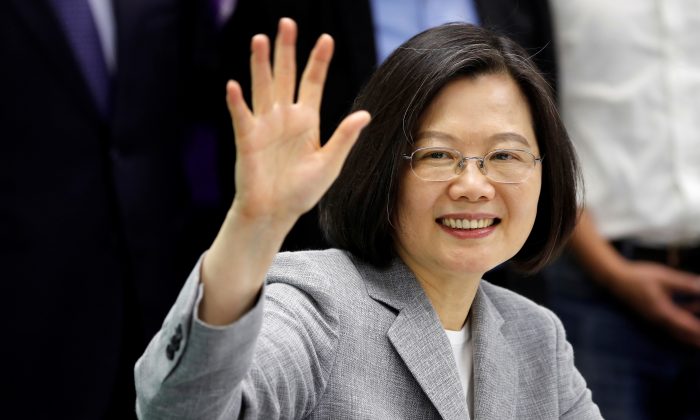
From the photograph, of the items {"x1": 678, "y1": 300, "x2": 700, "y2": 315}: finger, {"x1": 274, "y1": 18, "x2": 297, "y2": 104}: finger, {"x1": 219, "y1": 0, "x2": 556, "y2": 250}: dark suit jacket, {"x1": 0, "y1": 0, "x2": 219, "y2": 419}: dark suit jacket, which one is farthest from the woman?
{"x1": 678, "y1": 300, "x2": 700, "y2": 315}: finger

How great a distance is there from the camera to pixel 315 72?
1.47 m

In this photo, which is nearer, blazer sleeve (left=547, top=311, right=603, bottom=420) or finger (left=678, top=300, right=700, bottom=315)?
blazer sleeve (left=547, top=311, right=603, bottom=420)

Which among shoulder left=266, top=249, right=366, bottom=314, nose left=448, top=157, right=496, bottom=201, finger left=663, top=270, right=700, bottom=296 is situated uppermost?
nose left=448, top=157, right=496, bottom=201

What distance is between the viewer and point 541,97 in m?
1.94

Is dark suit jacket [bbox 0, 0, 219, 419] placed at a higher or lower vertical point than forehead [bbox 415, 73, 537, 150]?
lower

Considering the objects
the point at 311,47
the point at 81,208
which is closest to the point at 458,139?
the point at 311,47

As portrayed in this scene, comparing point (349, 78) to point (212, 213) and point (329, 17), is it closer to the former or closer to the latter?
point (329, 17)

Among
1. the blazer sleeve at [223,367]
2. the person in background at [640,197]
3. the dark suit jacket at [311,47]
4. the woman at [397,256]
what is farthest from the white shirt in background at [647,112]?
the blazer sleeve at [223,367]

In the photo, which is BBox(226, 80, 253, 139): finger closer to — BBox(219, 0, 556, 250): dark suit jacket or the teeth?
the teeth

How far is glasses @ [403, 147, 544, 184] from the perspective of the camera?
1827mm

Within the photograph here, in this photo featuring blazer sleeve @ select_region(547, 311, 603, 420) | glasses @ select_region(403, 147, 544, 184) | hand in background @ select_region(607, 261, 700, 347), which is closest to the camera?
glasses @ select_region(403, 147, 544, 184)

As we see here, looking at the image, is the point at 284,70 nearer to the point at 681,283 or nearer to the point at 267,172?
the point at 267,172

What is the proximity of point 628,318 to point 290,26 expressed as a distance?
194 cm

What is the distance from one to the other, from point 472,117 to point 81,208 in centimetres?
115
